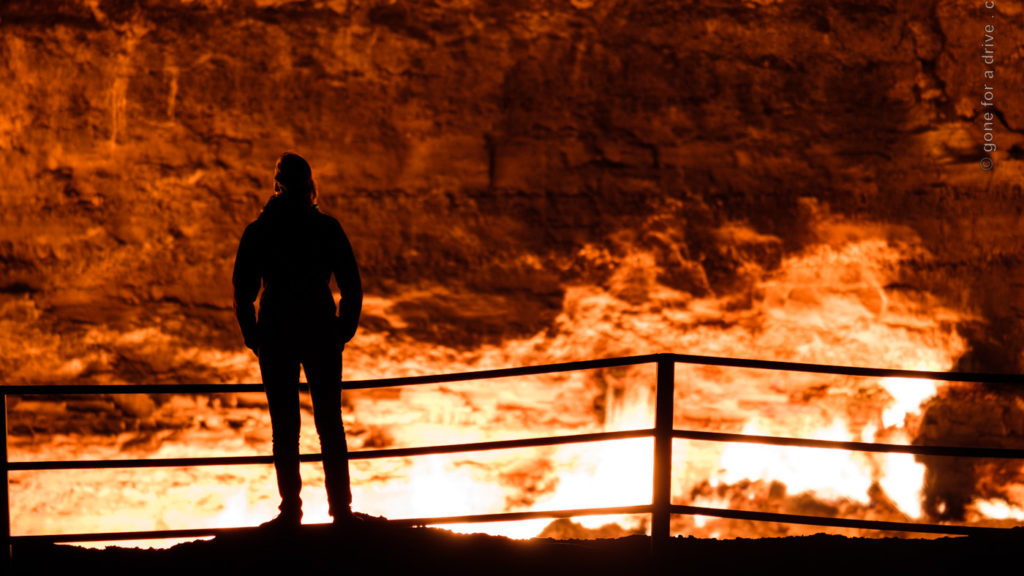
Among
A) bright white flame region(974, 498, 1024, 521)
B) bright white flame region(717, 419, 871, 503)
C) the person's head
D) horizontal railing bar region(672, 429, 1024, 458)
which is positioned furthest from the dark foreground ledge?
bright white flame region(974, 498, 1024, 521)

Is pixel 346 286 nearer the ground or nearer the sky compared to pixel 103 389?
nearer the sky

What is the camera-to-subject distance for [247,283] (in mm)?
2973

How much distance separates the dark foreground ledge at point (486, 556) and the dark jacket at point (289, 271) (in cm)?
78

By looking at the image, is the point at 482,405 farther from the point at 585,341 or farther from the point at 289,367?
the point at 289,367

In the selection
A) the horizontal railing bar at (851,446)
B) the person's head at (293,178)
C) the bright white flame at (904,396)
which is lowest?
the horizontal railing bar at (851,446)

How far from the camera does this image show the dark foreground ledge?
294cm

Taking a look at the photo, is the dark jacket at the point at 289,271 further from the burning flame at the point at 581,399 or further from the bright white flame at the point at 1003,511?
the bright white flame at the point at 1003,511

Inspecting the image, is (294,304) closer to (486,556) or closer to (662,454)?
(486,556)

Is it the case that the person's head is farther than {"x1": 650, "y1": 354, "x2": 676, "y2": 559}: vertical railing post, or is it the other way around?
{"x1": 650, "y1": 354, "x2": 676, "y2": 559}: vertical railing post

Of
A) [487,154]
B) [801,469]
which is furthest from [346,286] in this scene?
[801,469]

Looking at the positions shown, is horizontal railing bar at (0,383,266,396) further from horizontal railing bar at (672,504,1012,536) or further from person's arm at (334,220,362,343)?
horizontal railing bar at (672,504,1012,536)

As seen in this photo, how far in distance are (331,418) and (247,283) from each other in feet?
1.95

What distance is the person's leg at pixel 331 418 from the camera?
2990mm

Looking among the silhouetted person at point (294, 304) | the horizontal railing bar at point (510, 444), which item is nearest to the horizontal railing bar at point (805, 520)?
the horizontal railing bar at point (510, 444)
